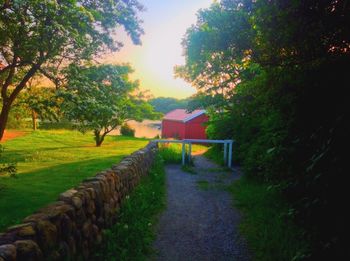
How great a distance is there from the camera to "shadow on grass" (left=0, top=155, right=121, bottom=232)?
23.0 ft

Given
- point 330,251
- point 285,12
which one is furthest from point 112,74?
point 330,251

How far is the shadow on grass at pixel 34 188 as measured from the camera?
702 cm

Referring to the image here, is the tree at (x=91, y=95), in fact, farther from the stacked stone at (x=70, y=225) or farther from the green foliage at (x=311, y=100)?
the green foliage at (x=311, y=100)

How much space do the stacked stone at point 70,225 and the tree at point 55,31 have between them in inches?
224

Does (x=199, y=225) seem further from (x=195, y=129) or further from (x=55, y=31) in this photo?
(x=195, y=129)

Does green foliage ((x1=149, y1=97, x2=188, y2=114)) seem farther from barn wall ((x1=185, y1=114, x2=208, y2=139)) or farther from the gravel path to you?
the gravel path

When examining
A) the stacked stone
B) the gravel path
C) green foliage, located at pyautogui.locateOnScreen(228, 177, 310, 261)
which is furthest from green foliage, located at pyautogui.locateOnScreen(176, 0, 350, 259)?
the stacked stone

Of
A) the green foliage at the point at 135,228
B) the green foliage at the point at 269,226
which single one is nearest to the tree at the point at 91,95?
the green foliage at the point at 135,228

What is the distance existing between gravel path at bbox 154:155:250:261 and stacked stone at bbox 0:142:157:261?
1.40m

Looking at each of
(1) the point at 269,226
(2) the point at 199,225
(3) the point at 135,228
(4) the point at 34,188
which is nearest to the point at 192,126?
(4) the point at 34,188

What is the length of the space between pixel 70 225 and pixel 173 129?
35.1m

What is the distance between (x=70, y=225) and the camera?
4.40 meters

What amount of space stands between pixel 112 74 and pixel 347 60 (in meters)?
9.74

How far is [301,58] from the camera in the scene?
13.2 feet
